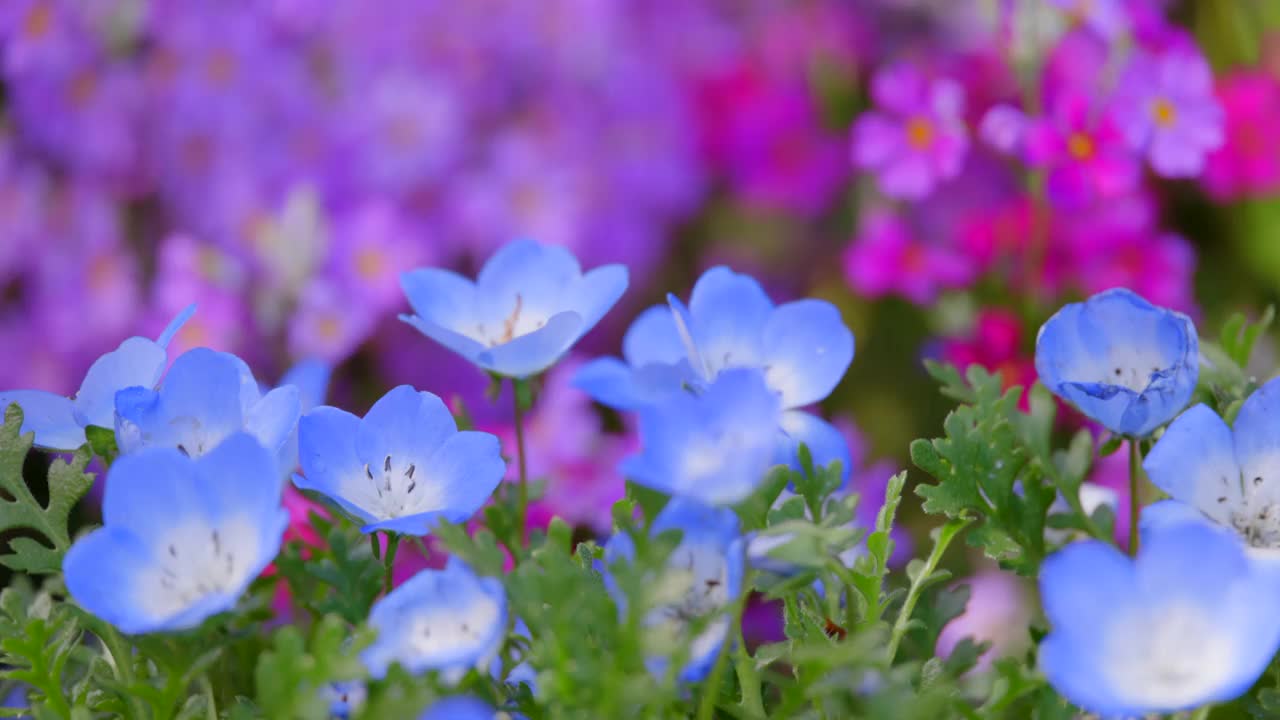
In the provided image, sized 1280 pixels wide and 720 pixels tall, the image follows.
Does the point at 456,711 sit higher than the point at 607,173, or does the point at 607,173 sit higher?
the point at 456,711

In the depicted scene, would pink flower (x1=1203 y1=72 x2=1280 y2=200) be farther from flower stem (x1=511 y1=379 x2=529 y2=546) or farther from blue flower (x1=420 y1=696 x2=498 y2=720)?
blue flower (x1=420 y1=696 x2=498 y2=720)

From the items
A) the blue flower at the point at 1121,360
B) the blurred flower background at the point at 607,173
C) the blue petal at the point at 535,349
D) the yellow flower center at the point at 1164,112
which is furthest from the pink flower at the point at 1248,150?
the blue petal at the point at 535,349

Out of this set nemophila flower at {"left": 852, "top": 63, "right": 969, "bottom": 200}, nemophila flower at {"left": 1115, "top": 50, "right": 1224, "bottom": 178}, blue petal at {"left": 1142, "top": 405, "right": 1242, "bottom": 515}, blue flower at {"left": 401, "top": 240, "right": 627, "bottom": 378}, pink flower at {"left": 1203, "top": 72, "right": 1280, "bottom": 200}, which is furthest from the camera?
pink flower at {"left": 1203, "top": 72, "right": 1280, "bottom": 200}

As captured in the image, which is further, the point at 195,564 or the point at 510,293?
the point at 510,293

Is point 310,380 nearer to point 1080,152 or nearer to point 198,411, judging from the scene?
point 198,411

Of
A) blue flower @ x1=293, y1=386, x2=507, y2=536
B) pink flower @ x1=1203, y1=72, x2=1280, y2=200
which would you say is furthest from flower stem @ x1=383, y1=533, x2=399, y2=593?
pink flower @ x1=1203, y1=72, x2=1280, y2=200

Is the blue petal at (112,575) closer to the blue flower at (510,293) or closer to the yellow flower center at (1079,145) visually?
the blue flower at (510,293)

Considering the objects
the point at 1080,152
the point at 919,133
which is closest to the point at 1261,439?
the point at 1080,152
